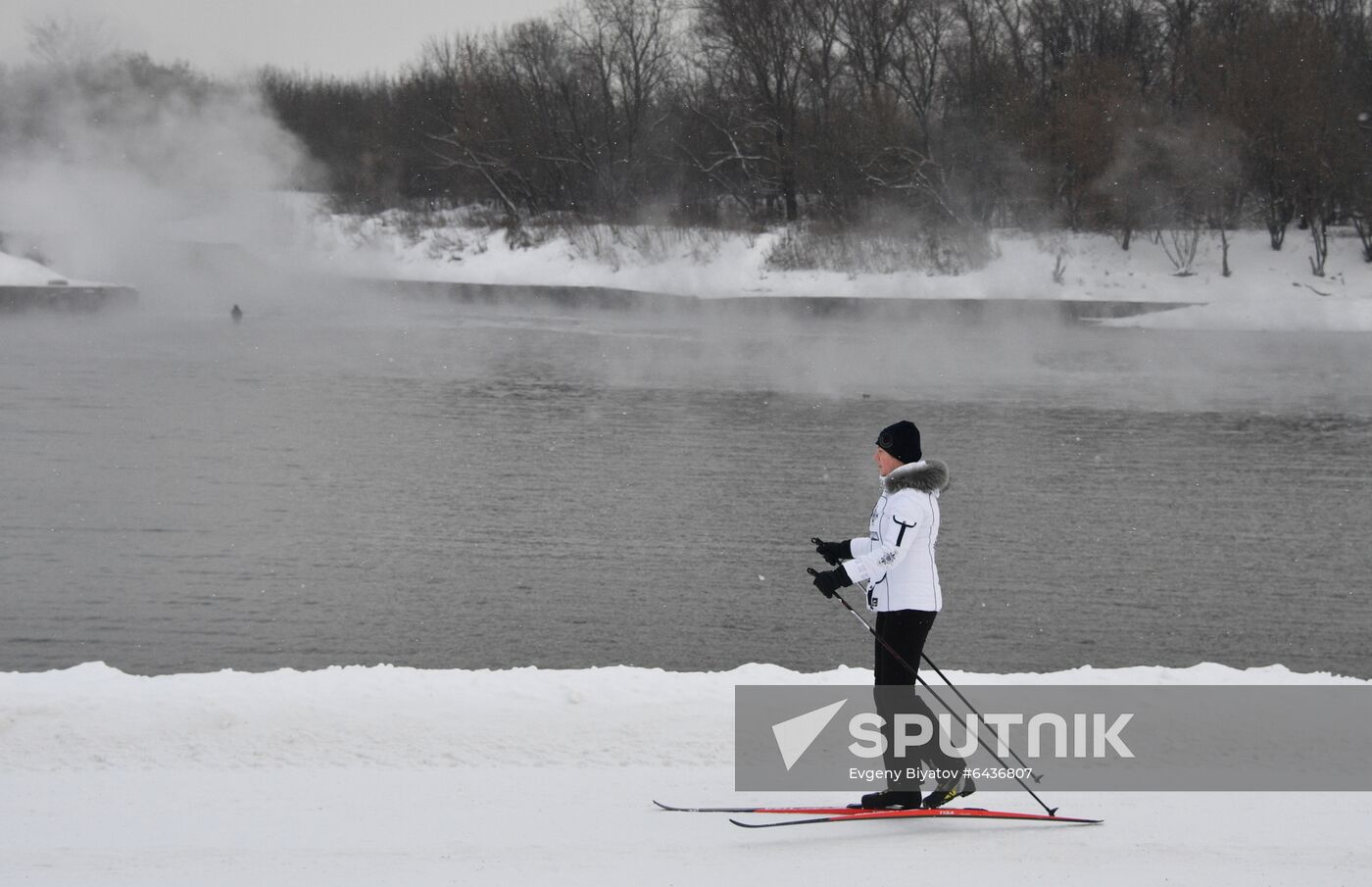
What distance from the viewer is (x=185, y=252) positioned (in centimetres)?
4369

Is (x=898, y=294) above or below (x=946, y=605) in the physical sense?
→ above

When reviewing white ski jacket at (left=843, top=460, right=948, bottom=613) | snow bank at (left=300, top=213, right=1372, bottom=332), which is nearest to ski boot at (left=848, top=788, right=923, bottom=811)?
white ski jacket at (left=843, top=460, right=948, bottom=613)

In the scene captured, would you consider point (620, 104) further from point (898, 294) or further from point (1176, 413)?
point (1176, 413)

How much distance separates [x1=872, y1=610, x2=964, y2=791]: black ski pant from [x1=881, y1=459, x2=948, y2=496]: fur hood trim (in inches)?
21.3

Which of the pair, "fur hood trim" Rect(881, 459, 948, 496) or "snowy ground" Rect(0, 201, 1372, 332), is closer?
"fur hood trim" Rect(881, 459, 948, 496)

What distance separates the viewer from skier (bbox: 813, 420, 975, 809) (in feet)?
18.6

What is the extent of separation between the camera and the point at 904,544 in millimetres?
5660

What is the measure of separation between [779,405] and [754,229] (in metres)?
27.4

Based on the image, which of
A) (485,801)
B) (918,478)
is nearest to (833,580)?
(918,478)

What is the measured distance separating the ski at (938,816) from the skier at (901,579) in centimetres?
7

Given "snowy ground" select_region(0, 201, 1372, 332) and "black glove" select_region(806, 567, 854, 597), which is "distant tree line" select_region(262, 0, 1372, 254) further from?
"black glove" select_region(806, 567, 854, 597)

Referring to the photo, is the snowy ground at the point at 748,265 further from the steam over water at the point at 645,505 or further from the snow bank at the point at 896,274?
the steam over water at the point at 645,505

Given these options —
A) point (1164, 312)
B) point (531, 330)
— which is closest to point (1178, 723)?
point (531, 330)

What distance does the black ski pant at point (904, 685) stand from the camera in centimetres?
582
